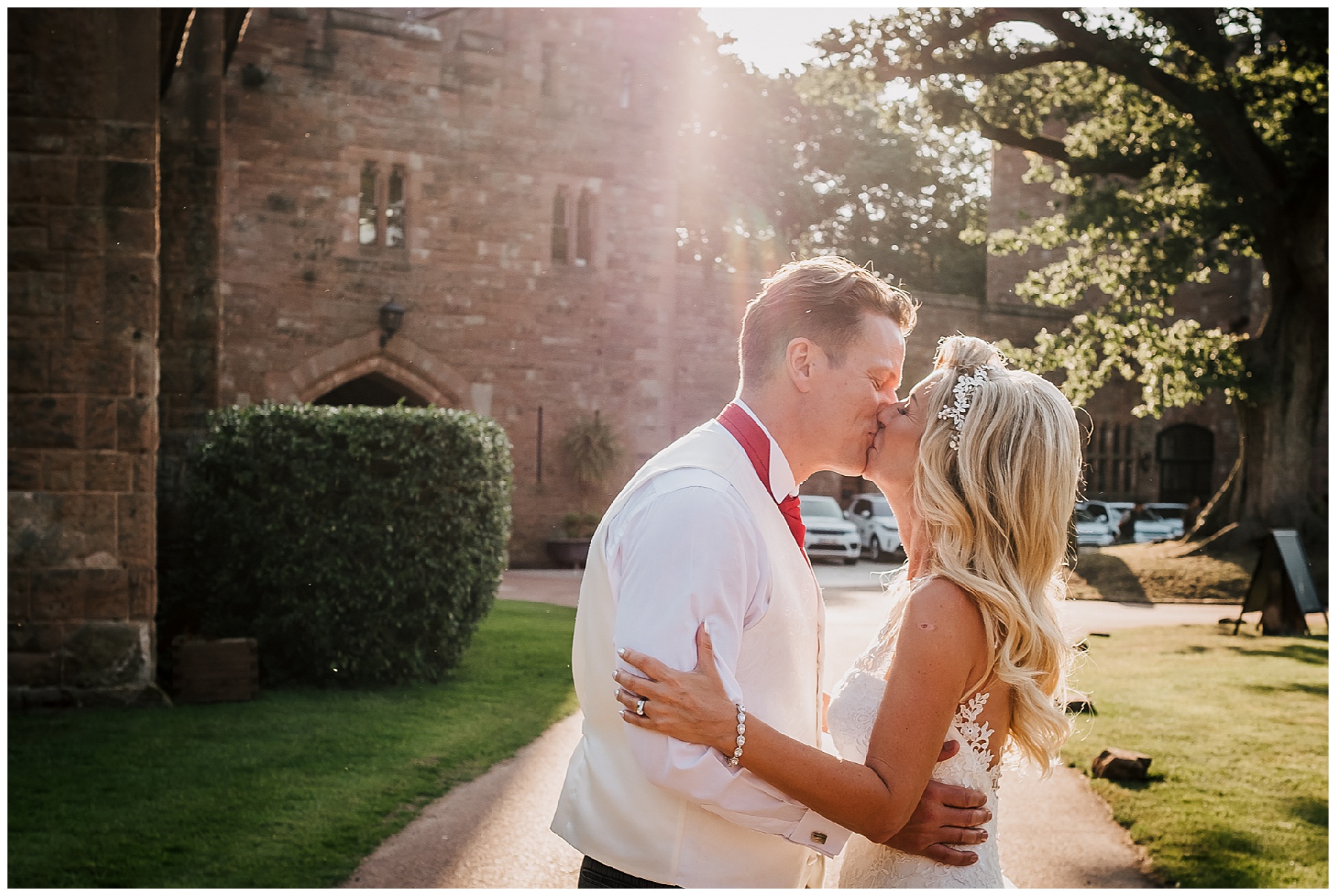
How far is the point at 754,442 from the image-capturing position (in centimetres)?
244

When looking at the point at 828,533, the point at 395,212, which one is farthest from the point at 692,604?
the point at 828,533

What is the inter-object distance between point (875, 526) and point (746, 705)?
2254 cm

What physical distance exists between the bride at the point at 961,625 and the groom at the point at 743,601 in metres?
0.10

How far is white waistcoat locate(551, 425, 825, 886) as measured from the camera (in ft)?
7.28

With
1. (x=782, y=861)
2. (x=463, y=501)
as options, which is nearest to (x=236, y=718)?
(x=463, y=501)

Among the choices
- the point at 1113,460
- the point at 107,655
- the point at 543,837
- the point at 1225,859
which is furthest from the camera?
the point at 1113,460

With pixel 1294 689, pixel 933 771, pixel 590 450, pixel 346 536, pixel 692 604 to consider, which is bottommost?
pixel 1294 689

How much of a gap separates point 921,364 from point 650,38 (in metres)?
10.4

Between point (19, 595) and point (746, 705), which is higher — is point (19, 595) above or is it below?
below

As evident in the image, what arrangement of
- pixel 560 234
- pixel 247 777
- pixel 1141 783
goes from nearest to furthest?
1. pixel 247 777
2. pixel 1141 783
3. pixel 560 234

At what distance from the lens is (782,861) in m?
2.32

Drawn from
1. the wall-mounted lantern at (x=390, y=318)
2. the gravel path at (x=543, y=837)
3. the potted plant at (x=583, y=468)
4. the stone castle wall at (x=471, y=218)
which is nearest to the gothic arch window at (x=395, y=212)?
the stone castle wall at (x=471, y=218)

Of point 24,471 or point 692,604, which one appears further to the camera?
point 24,471

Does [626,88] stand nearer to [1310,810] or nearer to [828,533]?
[828,533]
